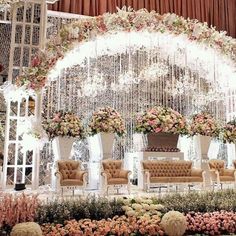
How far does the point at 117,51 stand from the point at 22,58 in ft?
8.71

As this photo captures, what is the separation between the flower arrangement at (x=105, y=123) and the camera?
356 inches

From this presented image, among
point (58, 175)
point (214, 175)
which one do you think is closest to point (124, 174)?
point (58, 175)

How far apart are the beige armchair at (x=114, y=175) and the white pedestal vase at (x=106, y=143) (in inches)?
19.1

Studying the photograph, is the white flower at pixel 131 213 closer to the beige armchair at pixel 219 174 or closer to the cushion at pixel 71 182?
the cushion at pixel 71 182

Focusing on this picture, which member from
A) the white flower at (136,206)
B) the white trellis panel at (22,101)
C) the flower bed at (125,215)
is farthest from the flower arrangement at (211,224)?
the white trellis panel at (22,101)

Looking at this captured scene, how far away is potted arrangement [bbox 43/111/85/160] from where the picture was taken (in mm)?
8727

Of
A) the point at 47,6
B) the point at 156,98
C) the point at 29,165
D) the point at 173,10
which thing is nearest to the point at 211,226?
the point at 29,165

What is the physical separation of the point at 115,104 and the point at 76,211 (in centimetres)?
618

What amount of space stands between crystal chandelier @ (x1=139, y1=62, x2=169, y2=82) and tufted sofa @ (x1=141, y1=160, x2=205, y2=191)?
9.54ft

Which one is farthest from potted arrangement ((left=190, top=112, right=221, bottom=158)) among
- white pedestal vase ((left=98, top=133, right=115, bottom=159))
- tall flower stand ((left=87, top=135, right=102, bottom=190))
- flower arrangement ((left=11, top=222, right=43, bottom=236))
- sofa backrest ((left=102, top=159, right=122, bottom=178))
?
flower arrangement ((left=11, top=222, right=43, bottom=236))

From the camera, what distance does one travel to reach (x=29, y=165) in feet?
28.4

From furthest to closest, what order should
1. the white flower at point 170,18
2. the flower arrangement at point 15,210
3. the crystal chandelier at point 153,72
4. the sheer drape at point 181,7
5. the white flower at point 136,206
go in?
the crystal chandelier at point 153,72 → the sheer drape at point 181,7 → the white flower at point 170,18 → the white flower at point 136,206 → the flower arrangement at point 15,210

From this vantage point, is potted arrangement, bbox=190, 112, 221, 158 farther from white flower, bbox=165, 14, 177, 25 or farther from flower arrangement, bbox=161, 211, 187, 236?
flower arrangement, bbox=161, 211, 187, 236

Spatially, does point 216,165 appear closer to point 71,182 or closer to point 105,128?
point 105,128
